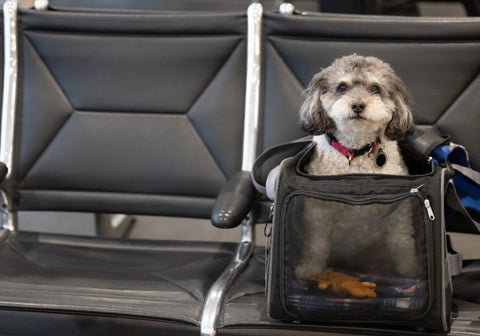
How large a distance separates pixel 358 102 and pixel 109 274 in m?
0.74

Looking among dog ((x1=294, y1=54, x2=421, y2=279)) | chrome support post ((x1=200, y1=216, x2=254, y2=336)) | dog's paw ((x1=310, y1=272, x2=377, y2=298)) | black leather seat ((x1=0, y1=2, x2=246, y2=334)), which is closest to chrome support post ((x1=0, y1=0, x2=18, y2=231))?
black leather seat ((x1=0, y1=2, x2=246, y2=334))

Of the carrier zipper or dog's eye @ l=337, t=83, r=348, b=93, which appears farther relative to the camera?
dog's eye @ l=337, t=83, r=348, b=93

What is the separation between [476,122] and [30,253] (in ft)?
4.16

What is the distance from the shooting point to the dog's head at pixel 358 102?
1430 millimetres

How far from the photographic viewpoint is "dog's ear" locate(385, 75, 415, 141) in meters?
1.45

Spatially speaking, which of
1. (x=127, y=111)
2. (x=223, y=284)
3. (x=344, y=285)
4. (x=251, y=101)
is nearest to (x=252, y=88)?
(x=251, y=101)

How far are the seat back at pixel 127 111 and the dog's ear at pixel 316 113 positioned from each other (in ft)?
1.01

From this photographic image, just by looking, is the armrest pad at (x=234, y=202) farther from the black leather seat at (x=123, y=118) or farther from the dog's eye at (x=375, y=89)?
the dog's eye at (x=375, y=89)

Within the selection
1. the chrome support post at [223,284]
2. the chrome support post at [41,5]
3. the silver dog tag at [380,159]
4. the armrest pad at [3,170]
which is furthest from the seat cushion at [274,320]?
the chrome support post at [41,5]

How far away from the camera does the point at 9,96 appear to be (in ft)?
6.03

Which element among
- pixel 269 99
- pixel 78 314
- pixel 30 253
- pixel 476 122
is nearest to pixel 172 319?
pixel 78 314

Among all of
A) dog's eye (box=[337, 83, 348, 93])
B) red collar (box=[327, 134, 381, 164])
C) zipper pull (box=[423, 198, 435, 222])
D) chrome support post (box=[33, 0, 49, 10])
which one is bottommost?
zipper pull (box=[423, 198, 435, 222])

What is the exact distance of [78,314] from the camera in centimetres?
139

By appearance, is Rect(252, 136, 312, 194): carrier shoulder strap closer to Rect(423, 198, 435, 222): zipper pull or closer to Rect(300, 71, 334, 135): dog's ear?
Rect(300, 71, 334, 135): dog's ear
